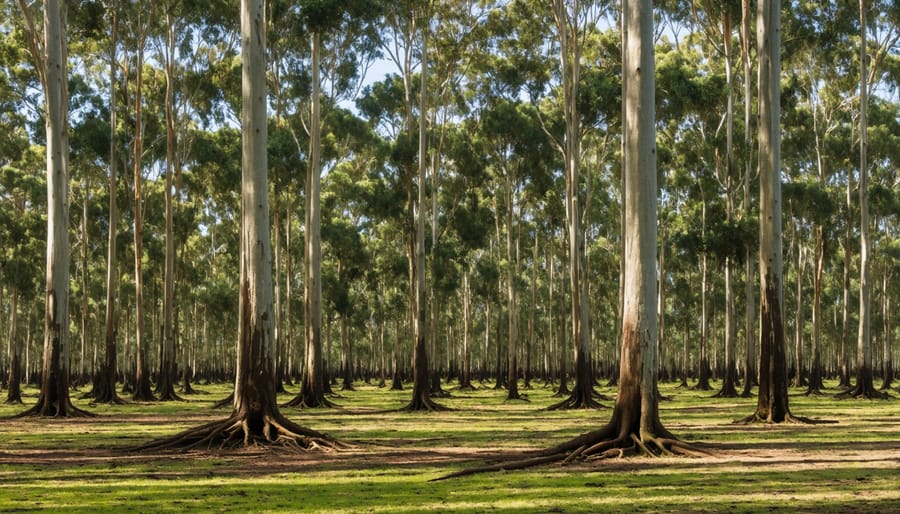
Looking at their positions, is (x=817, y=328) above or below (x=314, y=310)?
below

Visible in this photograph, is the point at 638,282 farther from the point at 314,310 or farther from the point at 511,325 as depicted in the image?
the point at 511,325

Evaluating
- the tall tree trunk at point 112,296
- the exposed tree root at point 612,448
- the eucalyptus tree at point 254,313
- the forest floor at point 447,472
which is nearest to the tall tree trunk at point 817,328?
the forest floor at point 447,472

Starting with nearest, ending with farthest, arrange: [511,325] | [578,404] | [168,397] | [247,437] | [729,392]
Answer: [247,437] < [578,404] < [729,392] < [168,397] < [511,325]

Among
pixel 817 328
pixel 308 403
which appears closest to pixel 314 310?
pixel 308 403

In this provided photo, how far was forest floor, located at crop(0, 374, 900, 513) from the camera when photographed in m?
9.23

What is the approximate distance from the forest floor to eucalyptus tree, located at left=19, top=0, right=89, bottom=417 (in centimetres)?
264

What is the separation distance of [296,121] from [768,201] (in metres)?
26.4

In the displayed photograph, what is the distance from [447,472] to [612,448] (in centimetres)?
256

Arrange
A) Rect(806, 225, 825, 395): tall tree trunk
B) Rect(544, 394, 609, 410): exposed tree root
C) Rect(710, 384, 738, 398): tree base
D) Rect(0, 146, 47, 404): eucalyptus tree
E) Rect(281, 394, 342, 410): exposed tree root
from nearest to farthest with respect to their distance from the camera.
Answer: Rect(544, 394, 609, 410): exposed tree root, Rect(281, 394, 342, 410): exposed tree root, Rect(710, 384, 738, 398): tree base, Rect(806, 225, 825, 395): tall tree trunk, Rect(0, 146, 47, 404): eucalyptus tree

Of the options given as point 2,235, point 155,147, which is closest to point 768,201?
point 155,147

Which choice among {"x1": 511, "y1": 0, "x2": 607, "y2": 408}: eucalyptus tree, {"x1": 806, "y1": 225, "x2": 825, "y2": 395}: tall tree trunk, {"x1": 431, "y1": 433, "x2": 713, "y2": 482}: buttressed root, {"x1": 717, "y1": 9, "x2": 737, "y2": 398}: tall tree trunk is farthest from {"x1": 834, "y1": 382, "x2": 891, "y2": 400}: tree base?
{"x1": 431, "y1": 433, "x2": 713, "y2": 482}: buttressed root

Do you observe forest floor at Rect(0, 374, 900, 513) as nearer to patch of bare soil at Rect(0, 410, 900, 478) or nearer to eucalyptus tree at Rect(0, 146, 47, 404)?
patch of bare soil at Rect(0, 410, 900, 478)

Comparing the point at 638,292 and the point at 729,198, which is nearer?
the point at 638,292

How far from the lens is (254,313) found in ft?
52.3
